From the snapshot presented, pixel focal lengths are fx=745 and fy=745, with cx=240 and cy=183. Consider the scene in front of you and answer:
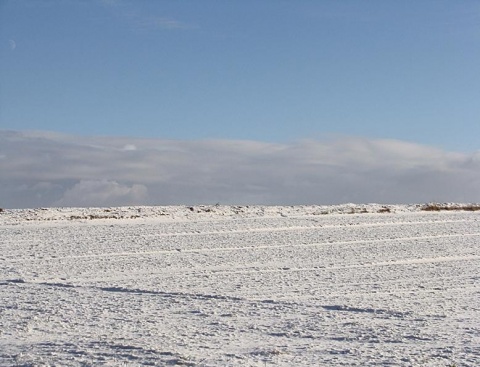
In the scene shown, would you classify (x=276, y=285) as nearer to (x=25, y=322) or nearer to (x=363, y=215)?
(x=25, y=322)

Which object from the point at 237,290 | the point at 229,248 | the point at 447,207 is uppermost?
the point at 447,207

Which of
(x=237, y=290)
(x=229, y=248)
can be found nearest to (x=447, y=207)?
(x=229, y=248)

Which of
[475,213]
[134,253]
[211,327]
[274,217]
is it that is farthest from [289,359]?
[475,213]

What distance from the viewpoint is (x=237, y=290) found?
8.23m

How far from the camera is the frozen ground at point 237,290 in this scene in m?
5.60

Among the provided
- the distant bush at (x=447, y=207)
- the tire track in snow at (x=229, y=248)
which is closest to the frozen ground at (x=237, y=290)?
the tire track in snow at (x=229, y=248)

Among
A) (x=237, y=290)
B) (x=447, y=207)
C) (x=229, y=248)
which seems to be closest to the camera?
(x=237, y=290)

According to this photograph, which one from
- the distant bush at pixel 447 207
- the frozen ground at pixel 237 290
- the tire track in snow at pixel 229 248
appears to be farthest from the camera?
the distant bush at pixel 447 207

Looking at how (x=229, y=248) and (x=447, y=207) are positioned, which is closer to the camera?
(x=229, y=248)

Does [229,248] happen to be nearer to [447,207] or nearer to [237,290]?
[237,290]

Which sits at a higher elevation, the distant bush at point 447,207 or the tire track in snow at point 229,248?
the distant bush at point 447,207

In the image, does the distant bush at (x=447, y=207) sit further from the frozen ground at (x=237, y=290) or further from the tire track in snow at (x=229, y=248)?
the tire track in snow at (x=229, y=248)

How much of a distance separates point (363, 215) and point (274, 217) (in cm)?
208

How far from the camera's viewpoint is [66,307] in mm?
7277
